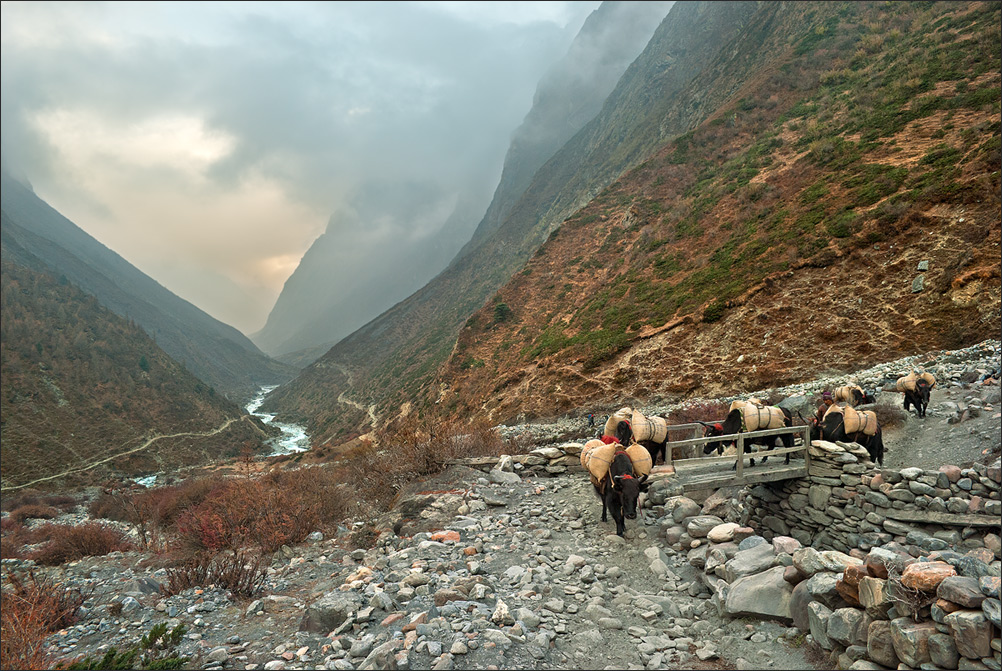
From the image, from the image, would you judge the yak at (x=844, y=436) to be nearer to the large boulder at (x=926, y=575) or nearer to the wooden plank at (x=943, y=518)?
the wooden plank at (x=943, y=518)

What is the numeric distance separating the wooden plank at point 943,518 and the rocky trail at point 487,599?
196cm

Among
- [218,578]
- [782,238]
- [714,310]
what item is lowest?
[218,578]

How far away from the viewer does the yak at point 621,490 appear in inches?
335

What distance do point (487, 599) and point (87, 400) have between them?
79.7 meters

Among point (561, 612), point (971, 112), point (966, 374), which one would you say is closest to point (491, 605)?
point (561, 612)

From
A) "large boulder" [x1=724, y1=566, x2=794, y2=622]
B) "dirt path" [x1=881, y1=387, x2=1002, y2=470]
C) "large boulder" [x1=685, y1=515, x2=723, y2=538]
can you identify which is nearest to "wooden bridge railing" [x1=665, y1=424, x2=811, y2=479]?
"large boulder" [x1=685, y1=515, x2=723, y2=538]

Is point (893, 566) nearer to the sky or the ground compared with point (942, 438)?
nearer to the ground

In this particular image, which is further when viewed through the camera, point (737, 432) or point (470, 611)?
point (737, 432)

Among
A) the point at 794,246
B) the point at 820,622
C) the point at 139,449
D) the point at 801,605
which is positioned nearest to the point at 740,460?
the point at 801,605

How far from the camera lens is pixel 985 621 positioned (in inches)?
129

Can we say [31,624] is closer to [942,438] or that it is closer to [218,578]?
[218,578]

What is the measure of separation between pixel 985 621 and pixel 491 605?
4.51 m

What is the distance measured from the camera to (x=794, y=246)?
23.6 m

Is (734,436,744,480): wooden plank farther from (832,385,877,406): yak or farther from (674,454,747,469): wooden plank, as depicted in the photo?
(832,385,877,406): yak
